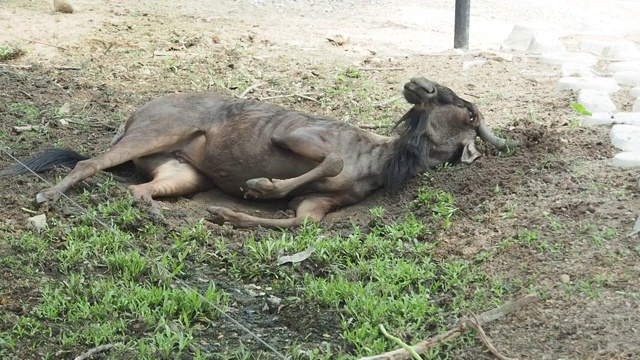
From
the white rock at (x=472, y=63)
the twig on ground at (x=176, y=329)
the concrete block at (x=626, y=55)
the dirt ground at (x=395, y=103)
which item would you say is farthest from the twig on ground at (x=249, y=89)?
the twig on ground at (x=176, y=329)

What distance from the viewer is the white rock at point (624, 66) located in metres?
8.14

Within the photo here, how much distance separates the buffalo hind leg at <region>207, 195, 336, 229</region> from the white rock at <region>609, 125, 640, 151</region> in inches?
80.4

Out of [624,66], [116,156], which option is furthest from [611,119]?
[116,156]

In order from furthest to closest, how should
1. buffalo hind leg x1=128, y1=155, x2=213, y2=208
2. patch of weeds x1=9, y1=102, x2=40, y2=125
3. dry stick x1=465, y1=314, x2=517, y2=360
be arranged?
patch of weeds x1=9, y1=102, x2=40, y2=125
buffalo hind leg x1=128, y1=155, x2=213, y2=208
dry stick x1=465, y1=314, x2=517, y2=360

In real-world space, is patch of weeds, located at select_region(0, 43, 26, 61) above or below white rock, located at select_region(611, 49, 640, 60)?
above

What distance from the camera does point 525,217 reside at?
5141mm

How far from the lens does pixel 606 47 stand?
9.07 meters

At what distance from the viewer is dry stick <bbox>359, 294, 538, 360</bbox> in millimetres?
3772

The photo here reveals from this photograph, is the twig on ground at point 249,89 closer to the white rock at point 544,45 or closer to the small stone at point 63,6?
the small stone at point 63,6

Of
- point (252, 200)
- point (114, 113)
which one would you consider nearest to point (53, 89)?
point (114, 113)

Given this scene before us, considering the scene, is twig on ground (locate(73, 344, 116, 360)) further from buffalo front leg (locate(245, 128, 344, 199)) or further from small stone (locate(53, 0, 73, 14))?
small stone (locate(53, 0, 73, 14))

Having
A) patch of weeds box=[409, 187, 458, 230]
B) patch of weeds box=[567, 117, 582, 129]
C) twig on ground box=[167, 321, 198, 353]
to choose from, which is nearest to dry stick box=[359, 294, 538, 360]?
twig on ground box=[167, 321, 198, 353]

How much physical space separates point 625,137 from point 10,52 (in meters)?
5.59

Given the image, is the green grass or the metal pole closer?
the green grass
